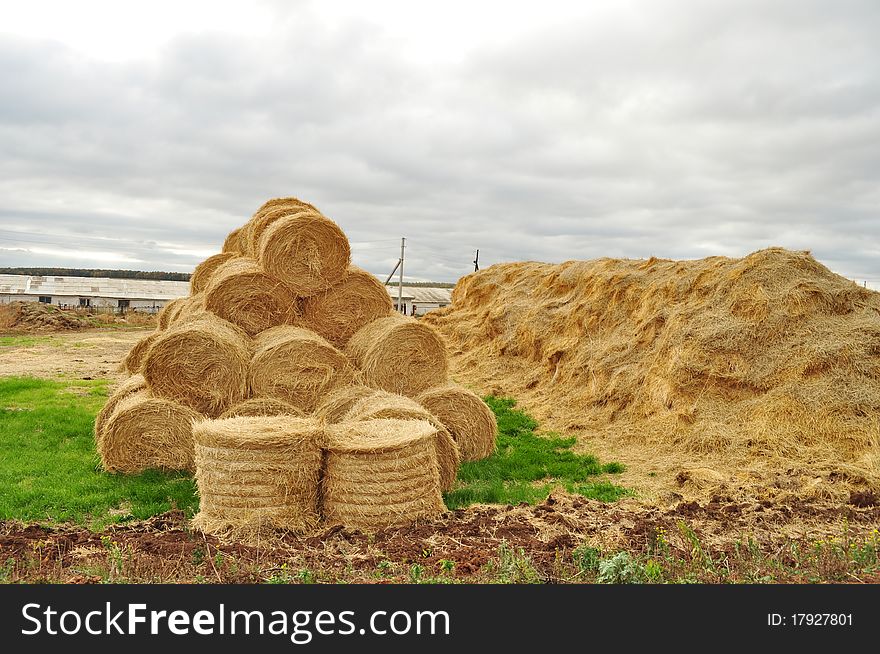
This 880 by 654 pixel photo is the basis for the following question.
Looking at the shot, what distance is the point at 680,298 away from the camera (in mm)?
14391

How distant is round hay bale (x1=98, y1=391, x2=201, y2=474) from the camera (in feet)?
29.4

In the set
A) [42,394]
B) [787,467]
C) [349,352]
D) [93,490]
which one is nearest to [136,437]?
[93,490]

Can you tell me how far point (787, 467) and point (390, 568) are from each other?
6696 mm

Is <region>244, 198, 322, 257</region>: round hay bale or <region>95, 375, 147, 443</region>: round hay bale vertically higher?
<region>244, 198, 322, 257</region>: round hay bale

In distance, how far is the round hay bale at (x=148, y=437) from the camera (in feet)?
29.4

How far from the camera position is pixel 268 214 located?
12.0 metres

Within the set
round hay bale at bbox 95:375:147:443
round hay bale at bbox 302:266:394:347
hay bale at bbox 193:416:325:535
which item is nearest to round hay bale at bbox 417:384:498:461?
round hay bale at bbox 302:266:394:347

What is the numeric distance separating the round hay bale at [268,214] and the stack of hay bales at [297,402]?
52 millimetres

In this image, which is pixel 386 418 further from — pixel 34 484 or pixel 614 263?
pixel 614 263

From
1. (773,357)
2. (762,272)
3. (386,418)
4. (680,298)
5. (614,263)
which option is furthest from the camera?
(614,263)

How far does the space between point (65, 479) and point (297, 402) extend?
2.96 meters

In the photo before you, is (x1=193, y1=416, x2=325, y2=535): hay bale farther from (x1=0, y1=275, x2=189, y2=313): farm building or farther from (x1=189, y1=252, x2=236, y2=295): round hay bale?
(x1=0, y1=275, x2=189, y2=313): farm building

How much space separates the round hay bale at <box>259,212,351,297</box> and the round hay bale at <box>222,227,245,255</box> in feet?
12.1

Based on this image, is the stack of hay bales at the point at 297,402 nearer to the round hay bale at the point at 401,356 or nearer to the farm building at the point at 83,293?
the round hay bale at the point at 401,356
